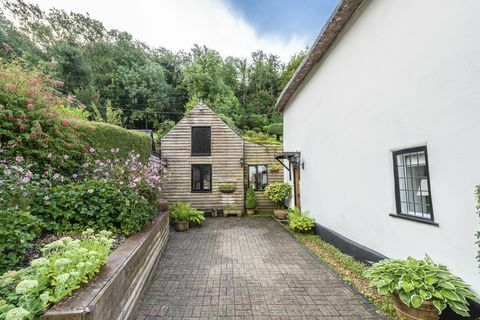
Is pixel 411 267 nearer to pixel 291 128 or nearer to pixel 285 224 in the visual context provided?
pixel 285 224

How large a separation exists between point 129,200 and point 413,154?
457cm

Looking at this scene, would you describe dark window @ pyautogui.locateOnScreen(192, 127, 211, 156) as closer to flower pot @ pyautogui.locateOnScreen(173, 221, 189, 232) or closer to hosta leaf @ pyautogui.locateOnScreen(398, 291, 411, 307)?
flower pot @ pyautogui.locateOnScreen(173, 221, 189, 232)

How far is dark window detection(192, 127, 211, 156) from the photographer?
9800mm

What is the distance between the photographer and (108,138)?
18.0ft

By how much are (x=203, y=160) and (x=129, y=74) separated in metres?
14.6

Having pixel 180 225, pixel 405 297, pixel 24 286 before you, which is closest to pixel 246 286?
pixel 405 297

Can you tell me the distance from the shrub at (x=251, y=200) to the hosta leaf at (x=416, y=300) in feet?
24.2

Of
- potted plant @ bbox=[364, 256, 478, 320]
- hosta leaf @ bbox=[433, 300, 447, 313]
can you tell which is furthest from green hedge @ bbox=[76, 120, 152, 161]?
hosta leaf @ bbox=[433, 300, 447, 313]

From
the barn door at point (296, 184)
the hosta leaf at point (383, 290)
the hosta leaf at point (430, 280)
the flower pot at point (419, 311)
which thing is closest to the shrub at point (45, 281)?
the hosta leaf at point (383, 290)

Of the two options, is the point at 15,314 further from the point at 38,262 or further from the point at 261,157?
the point at 261,157

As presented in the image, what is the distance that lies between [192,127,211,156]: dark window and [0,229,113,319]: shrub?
7740 millimetres

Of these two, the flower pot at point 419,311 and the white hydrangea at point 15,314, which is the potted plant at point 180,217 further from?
the flower pot at point 419,311

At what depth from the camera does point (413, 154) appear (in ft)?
9.87

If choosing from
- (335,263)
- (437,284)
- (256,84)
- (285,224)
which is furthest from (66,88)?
(437,284)
